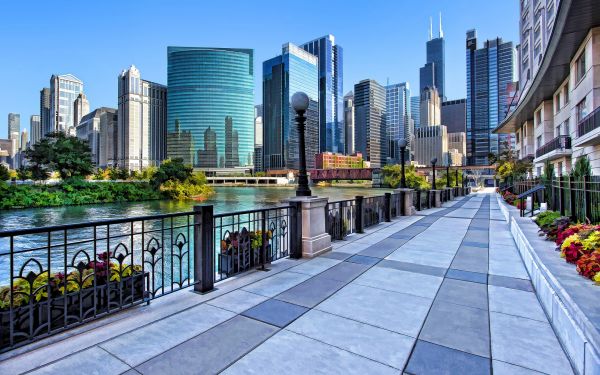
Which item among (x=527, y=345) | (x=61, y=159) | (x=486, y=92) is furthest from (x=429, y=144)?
(x=527, y=345)

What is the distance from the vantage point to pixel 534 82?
2717 centimetres

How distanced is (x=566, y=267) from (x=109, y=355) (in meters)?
5.69

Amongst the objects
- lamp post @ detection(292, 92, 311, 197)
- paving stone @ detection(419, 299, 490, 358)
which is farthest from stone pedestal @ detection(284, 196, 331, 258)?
paving stone @ detection(419, 299, 490, 358)

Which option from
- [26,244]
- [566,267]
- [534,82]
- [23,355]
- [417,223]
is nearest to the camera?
[23,355]

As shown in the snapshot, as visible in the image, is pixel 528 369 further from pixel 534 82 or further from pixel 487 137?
pixel 487 137

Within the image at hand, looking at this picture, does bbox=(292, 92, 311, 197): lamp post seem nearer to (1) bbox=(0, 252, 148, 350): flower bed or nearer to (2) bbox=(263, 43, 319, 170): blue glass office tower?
(1) bbox=(0, 252, 148, 350): flower bed

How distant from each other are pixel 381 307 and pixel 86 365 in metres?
3.38

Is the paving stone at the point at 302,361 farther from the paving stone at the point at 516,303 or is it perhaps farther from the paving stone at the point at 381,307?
the paving stone at the point at 516,303

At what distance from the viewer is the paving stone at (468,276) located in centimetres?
543

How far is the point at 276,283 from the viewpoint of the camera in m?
5.21

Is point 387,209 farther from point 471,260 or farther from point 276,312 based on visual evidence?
point 276,312

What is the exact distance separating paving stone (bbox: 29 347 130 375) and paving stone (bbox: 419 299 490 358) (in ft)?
10.2

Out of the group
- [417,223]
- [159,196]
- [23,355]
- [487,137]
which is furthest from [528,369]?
[487,137]

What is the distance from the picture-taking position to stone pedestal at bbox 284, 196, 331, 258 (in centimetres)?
699
